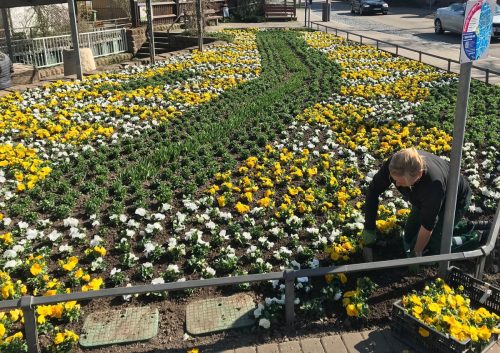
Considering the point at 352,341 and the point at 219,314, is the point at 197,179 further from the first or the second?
the point at 352,341

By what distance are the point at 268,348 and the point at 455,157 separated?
1.98m

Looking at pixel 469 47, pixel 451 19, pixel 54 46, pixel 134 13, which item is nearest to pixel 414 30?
pixel 451 19

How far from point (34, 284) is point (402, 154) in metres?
3.23

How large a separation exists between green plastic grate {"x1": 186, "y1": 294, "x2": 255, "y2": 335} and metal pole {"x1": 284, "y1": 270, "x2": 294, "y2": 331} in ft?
0.91

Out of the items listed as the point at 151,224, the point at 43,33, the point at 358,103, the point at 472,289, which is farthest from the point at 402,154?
the point at 43,33

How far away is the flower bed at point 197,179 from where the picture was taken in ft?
14.9

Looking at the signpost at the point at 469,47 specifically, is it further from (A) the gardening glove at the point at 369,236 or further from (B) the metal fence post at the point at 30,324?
(B) the metal fence post at the point at 30,324

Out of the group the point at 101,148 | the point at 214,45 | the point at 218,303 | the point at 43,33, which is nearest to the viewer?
the point at 218,303

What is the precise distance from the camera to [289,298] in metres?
3.74

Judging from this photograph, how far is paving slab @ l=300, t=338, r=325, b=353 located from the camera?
358 centimetres

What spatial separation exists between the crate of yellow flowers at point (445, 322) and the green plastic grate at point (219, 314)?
1134 millimetres

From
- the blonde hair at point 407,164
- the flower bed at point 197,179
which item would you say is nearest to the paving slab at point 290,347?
the flower bed at point 197,179

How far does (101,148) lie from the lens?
7449mm

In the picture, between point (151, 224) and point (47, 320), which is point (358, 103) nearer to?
point (151, 224)
